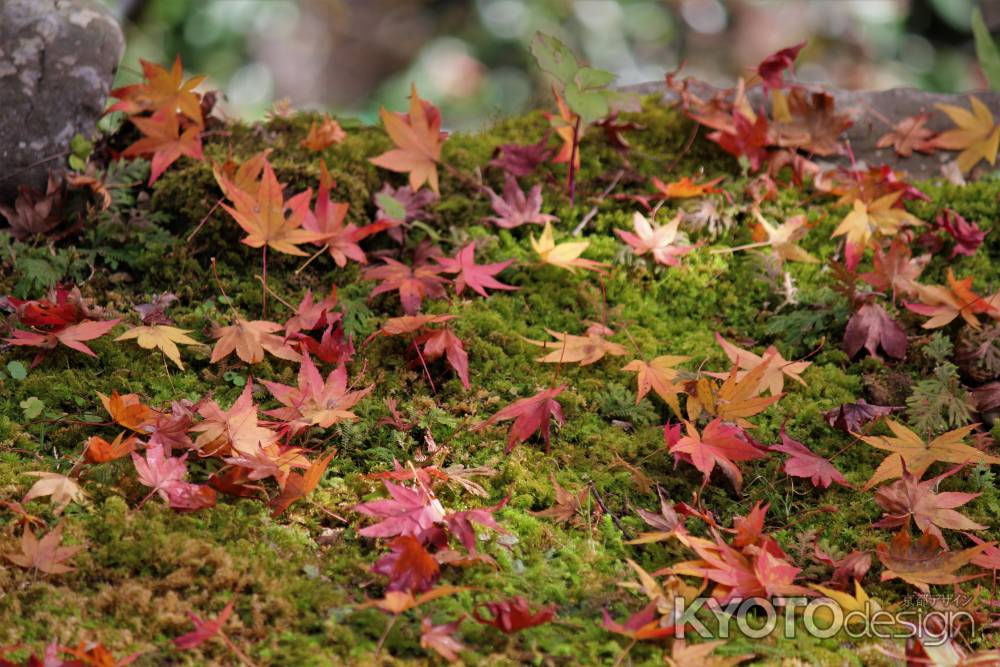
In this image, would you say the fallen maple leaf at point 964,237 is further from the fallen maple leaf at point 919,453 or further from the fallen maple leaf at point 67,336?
the fallen maple leaf at point 67,336

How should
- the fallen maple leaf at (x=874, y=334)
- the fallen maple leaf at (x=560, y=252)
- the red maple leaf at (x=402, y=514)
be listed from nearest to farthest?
the red maple leaf at (x=402, y=514) → the fallen maple leaf at (x=874, y=334) → the fallen maple leaf at (x=560, y=252)

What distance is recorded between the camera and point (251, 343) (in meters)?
2.00

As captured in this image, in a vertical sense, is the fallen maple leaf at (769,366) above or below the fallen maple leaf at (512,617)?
below

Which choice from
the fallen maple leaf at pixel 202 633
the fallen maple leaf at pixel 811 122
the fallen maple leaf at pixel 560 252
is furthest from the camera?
the fallen maple leaf at pixel 811 122

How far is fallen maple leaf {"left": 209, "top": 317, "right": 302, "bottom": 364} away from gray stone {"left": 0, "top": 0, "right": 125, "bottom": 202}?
0.84 m

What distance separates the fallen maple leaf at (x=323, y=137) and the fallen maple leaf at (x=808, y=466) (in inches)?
61.4

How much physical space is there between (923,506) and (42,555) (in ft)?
5.16

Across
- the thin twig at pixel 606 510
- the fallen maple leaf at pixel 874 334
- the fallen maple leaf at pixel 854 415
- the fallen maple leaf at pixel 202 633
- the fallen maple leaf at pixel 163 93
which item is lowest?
the fallen maple leaf at pixel 854 415

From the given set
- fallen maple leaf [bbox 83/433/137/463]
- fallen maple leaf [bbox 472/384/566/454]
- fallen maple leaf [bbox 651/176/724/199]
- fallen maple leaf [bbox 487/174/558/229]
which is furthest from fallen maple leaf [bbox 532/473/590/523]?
fallen maple leaf [bbox 651/176/724/199]

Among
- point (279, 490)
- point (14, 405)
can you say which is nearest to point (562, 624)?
point (279, 490)

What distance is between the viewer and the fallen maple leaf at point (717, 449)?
1688 mm

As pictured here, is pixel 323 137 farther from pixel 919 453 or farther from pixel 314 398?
pixel 919 453

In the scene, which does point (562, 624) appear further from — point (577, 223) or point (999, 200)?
point (999, 200)

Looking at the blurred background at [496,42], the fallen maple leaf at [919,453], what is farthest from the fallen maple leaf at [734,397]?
the blurred background at [496,42]
